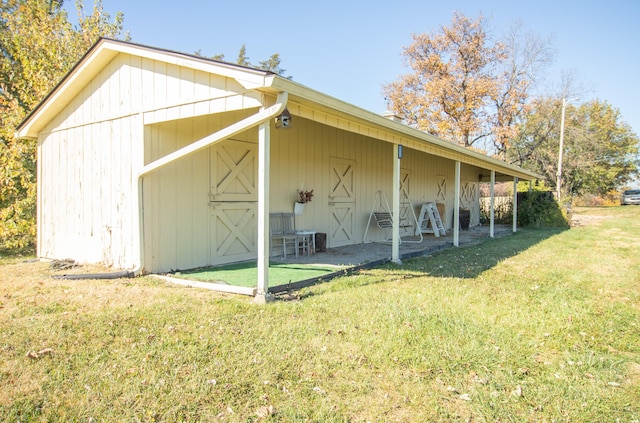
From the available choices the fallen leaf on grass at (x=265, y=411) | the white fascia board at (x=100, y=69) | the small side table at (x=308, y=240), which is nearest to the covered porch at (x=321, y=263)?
the small side table at (x=308, y=240)

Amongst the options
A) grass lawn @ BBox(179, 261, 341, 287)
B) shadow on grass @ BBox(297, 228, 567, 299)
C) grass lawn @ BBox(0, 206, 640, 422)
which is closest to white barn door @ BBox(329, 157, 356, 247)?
shadow on grass @ BBox(297, 228, 567, 299)

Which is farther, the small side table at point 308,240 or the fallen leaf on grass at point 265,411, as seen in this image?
the small side table at point 308,240

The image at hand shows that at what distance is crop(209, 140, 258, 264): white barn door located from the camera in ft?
19.0

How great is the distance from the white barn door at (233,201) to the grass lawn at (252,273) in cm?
33

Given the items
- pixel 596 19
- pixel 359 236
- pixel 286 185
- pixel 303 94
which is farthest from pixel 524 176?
pixel 303 94

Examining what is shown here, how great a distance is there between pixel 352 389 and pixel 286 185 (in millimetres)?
4773

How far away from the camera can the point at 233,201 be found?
6.01m

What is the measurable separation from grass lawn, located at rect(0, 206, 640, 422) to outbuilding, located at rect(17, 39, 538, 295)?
36.7 inches

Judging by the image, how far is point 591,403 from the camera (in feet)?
7.39

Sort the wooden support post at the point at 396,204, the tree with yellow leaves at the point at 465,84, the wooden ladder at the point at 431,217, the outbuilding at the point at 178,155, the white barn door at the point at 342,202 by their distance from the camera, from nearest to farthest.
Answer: the outbuilding at the point at 178,155
the wooden support post at the point at 396,204
the white barn door at the point at 342,202
the wooden ladder at the point at 431,217
the tree with yellow leaves at the point at 465,84

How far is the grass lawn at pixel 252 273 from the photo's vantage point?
15.5ft

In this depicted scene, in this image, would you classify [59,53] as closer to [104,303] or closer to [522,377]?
[104,303]

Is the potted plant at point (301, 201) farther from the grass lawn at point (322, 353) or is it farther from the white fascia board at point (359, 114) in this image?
the grass lawn at point (322, 353)

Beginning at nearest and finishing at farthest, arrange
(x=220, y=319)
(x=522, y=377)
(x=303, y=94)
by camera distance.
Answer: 1. (x=522, y=377)
2. (x=220, y=319)
3. (x=303, y=94)
